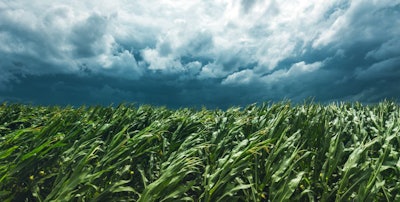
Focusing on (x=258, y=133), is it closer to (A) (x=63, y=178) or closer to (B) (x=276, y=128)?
(B) (x=276, y=128)

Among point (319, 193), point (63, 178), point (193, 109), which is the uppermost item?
point (193, 109)

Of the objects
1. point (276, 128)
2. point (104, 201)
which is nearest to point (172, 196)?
point (104, 201)

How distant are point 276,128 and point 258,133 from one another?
0.86 ft

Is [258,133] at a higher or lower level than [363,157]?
higher

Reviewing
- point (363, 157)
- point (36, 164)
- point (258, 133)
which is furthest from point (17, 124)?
point (363, 157)

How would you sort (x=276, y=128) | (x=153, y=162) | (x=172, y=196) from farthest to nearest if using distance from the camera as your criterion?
(x=276, y=128) < (x=153, y=162) < (x=172, y=196)

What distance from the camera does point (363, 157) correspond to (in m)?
3.61

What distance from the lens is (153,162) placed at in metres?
4.04

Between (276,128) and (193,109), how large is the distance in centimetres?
422

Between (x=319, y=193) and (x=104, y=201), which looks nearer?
(x=104, y=201)

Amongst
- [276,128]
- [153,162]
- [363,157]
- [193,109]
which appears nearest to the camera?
[363,157]

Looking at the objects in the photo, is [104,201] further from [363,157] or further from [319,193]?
[363,157]

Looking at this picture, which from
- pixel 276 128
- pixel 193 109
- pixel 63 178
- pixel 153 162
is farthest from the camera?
pixel 193 109

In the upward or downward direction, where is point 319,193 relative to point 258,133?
downward
